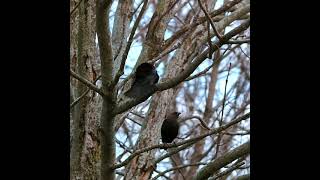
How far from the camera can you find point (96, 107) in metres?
4.00

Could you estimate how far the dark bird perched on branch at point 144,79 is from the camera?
2.84m

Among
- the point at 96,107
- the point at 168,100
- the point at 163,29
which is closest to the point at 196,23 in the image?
the point at 163,29

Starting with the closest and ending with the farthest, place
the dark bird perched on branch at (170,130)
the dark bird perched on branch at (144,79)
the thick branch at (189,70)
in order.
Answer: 1. the thick branch at (189,70)
2. the dark bird perched on branch at (144,79)
3. the dark bird perched on branch at (170,130)

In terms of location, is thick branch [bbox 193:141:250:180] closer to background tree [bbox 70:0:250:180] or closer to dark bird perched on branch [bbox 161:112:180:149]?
background tree [bbox 70:0:250:180]

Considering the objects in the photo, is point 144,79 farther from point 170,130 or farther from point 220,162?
point 170,130

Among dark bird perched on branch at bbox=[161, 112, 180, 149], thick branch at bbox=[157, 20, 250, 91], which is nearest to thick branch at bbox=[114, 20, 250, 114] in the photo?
thick branch at bbox=[157, 20, 250, 91]

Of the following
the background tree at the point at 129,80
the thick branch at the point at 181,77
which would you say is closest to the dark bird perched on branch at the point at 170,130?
the background tree at the point at 129,80

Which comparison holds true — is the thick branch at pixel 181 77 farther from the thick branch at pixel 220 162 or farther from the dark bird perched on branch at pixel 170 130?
the dark bird perched on branch at pixel 170 130

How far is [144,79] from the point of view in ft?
9.42

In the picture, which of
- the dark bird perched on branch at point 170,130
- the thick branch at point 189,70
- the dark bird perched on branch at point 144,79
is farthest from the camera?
the dark bird perched on branch at point 170,130

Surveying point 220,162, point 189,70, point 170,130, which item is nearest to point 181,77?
point 189,70

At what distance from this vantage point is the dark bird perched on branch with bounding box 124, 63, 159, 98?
9.32 feet

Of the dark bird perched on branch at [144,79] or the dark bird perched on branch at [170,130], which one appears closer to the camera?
the dark bird perched on branch at [144,79]
